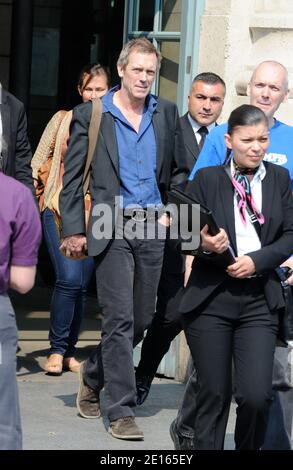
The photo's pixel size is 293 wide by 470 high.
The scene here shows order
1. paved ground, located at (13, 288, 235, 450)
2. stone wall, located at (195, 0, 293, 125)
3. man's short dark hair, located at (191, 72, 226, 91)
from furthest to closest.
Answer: stone wall, located at (195, 0, 293, 125)
man's short dark hair, located at (191, 72, 226, 91)
paved ground, located at (13, 288, 235, 450)

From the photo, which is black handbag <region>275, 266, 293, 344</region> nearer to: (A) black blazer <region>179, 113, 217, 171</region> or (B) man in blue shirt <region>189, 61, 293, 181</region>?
(B) man in blue shirt <region>189, 61, 293, 181</region>

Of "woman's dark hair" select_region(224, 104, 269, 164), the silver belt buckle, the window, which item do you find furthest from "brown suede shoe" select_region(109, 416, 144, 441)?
the window

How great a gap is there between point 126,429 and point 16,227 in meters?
2.38

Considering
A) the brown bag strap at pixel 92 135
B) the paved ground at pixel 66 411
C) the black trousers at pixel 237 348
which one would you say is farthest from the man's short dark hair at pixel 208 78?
the black trousers at pixel 237 348

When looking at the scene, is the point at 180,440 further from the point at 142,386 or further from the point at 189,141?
the point at 189,141

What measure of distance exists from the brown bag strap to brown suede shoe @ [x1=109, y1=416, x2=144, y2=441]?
1219mm

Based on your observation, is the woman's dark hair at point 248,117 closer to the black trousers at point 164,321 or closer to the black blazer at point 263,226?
the black blazer at point 263,226

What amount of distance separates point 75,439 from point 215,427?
4.37ft

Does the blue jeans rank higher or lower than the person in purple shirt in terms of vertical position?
lower

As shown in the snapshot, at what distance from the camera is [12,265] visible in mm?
4836

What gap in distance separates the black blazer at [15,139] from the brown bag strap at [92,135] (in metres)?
0.44

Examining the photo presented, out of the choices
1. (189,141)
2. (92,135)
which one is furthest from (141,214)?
(189,141)

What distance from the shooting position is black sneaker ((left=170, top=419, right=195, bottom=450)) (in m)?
6.32
